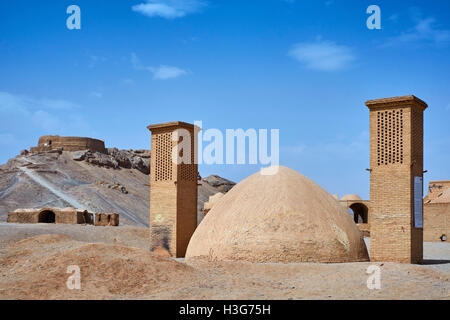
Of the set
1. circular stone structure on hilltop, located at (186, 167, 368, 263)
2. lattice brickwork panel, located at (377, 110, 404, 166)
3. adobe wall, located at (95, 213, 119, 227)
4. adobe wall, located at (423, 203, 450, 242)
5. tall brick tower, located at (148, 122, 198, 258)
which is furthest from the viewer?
adobe wall, located at (95, 213, 119, 227)

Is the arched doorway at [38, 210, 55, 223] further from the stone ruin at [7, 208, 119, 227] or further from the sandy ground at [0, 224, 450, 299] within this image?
the sandy ground at [0, 224, 450, 299]

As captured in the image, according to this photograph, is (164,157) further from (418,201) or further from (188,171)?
(418,201)

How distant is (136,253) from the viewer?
32.3 feet

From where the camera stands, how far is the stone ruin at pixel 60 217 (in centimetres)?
2481

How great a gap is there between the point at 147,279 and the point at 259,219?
3.83 metres

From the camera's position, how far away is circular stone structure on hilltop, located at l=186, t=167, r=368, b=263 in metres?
10.8

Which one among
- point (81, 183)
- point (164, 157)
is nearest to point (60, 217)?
point (164, 157)

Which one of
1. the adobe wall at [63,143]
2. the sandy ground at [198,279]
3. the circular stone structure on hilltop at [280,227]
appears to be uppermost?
the adobe wall at [63,143]

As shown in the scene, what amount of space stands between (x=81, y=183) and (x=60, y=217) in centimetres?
1940

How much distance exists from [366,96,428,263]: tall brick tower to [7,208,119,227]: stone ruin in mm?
17652

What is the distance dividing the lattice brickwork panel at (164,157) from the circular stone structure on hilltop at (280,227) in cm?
267
